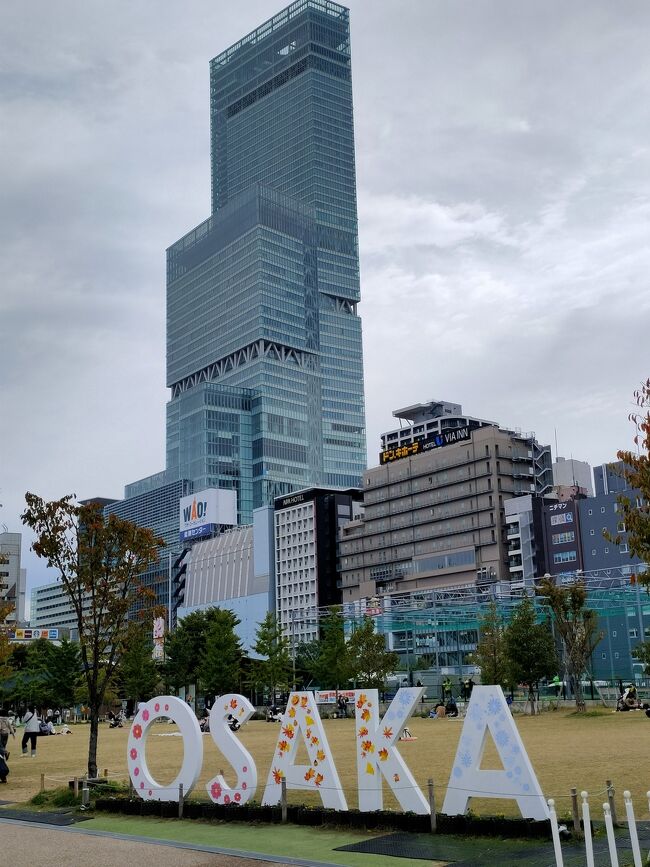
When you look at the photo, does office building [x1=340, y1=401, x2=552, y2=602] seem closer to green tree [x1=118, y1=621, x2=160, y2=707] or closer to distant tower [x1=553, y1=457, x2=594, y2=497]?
distant tower [x1=553, y1=457, x2=594, y2=497]

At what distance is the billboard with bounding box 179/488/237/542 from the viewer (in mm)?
167250

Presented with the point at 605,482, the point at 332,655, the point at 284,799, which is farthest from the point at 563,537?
the point at 284,799

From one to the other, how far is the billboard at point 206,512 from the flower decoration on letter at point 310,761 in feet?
498

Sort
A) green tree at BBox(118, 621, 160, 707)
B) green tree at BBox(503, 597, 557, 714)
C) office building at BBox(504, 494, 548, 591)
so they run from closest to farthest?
1. green tree at BBox(503, 597, 557, 714)
2. green tree at BBox(118, 621, 160, 707)
3. office building at BBox(504, 494, 548, 591)

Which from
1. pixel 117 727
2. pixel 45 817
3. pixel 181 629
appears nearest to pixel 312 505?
pixel 181 629

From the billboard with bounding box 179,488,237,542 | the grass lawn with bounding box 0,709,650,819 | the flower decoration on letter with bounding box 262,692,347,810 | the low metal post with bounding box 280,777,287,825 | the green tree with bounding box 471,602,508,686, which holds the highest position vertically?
the billboard with bounding box 179,488,237,542

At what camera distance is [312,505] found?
149 m

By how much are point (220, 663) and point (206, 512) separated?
94.7m

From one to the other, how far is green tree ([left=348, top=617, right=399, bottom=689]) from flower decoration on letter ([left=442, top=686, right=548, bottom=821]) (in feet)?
161

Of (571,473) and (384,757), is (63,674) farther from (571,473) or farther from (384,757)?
(571,473)

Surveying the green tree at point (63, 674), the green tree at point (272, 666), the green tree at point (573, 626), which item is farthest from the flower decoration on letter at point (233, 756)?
the green tree at point (63, 674)

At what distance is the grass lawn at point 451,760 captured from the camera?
56.6ft

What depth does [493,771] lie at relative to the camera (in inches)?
529

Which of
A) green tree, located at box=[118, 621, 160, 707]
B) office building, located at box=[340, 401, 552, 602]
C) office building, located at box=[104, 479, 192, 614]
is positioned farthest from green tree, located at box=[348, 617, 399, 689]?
office building, located at box=[104, 479, 192, 614]
